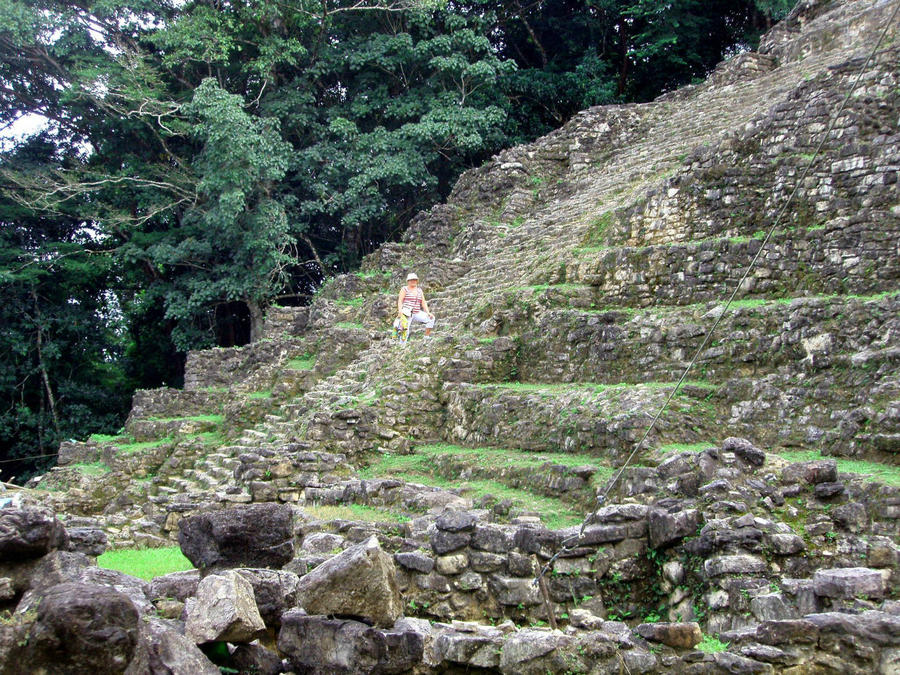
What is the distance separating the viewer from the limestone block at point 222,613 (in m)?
5.24

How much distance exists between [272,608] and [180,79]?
21.5 meters

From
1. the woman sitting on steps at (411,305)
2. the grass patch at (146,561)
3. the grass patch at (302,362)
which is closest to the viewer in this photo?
the grass patch at (146,561)

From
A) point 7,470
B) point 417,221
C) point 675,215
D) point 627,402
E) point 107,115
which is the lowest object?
point 7,470

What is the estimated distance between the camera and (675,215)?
13039 mm

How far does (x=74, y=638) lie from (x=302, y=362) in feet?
47.6

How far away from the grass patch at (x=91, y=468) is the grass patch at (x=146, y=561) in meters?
8.47

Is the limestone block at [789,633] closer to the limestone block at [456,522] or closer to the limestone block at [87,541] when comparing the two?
the limestone block at [456,522]

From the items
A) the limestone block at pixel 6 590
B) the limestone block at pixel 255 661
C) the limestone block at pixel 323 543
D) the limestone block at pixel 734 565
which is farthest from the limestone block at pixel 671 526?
the limestone block at pixel 6 590

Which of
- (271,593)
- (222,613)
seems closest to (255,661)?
(222,613)

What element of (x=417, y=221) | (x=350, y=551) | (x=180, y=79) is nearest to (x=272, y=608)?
(x=350, y=551)

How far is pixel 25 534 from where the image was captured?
17.8 ft

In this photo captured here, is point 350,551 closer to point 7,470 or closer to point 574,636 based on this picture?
point 574,636

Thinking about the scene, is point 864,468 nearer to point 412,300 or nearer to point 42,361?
point 412,300

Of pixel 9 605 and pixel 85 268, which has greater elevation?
pixel 85 268
